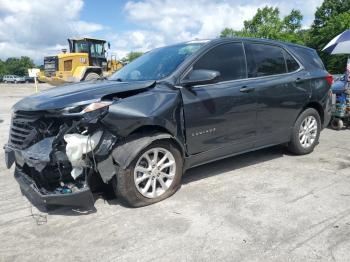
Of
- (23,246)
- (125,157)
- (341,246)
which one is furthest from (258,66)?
(23,246)

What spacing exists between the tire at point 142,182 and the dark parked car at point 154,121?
1 cm

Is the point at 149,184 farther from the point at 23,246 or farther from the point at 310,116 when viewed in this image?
the point at 310,116

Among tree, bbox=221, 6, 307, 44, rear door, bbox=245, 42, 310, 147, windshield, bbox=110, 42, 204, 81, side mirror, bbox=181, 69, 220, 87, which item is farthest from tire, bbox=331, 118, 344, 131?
tree, bbox=221, 6, 307, 44

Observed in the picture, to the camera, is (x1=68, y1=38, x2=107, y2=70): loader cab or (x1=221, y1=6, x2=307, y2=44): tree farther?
(x1=221, y1=6, x2=307, y2=44): tree

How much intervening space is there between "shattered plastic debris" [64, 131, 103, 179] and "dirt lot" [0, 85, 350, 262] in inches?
21.1

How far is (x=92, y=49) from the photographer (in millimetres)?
21938

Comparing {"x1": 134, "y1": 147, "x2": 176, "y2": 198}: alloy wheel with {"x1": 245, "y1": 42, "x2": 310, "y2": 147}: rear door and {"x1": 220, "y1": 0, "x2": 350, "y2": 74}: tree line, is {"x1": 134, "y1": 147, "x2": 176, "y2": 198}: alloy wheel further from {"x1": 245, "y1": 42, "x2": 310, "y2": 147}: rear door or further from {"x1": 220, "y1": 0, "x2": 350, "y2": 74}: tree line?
{"x1": 220, "y1": 0, "x2": 350, "y2": 74}: tree line

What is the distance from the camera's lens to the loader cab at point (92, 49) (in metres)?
21.7

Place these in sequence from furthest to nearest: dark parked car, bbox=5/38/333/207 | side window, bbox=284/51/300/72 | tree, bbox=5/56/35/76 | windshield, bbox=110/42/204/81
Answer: tree, bbox=5/56/35/76 < side window, bbox=284/51/300/72 < windshield, bbox=110/42/204/81 < dark parked car, bbox=5/38/333/207

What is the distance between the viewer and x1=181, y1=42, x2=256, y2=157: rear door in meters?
4.29

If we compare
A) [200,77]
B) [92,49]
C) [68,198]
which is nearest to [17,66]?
[92,49]

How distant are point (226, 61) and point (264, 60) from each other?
77cm

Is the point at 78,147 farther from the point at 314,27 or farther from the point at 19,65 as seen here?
the point at 19,65

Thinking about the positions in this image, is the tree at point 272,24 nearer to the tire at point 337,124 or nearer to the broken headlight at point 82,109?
the tire at point 337,124
